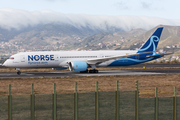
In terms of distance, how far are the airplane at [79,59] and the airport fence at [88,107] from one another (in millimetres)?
29283

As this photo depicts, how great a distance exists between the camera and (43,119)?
996 cm

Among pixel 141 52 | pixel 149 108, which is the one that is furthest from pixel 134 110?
pixel 141 52

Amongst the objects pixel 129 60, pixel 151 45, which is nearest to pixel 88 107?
pixel 129 60

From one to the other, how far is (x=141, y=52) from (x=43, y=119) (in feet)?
128

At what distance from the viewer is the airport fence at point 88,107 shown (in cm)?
964

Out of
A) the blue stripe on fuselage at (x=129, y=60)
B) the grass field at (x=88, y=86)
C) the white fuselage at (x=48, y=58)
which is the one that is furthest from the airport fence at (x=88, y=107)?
the blue stripe on fuselage at (x=129, y=60)

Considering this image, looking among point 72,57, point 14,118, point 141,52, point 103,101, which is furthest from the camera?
point 141,52

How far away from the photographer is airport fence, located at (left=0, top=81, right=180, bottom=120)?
964cm

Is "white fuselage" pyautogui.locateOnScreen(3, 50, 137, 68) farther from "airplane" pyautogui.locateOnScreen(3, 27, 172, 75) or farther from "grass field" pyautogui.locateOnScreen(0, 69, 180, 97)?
"grass field" pyautogui.locateOnScreen(0, 69, 180, 97)

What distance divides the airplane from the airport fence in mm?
29283

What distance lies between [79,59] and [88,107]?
1330 inches

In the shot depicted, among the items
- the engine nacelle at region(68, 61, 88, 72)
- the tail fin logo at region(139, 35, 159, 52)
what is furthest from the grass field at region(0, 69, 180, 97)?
the tail fin logo at region(139, 35, 159, 52)

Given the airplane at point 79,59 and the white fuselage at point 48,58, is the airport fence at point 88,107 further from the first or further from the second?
the white fuselage at point 48,58

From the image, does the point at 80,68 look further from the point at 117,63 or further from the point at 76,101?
the point at 76,101
